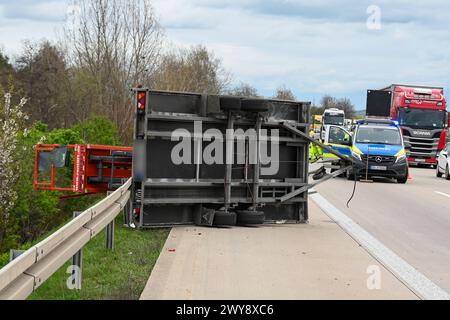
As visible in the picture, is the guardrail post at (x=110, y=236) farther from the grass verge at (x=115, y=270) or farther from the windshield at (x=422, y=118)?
the windshield at (x=422, y=118)

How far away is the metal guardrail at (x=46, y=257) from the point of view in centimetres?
495

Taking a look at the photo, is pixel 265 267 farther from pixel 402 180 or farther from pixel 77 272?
pixel 402 180

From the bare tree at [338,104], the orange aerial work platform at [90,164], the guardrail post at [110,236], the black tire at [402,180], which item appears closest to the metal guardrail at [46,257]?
the guardrail post at [110,236]

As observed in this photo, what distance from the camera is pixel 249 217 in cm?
1173

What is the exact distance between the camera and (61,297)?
6.66 metres

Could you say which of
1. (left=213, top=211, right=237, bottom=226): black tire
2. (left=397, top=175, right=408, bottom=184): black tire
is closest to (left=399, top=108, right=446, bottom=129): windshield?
(left=397, top=175, right=408, bottom=184): black tire

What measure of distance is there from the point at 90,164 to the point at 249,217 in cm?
281

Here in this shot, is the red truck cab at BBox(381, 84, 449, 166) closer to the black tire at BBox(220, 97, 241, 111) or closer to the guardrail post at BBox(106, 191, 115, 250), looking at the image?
the black tire at BBox(220, 97, 241, 111)

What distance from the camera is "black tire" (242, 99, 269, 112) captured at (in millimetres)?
11438

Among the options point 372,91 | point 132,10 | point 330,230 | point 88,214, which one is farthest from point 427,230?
point 372,91

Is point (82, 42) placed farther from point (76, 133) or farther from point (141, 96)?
point (141, 96)

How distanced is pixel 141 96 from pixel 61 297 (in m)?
4.94

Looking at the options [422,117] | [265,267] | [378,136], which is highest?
[422,117]

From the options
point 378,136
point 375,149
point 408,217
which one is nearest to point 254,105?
point 408,217
